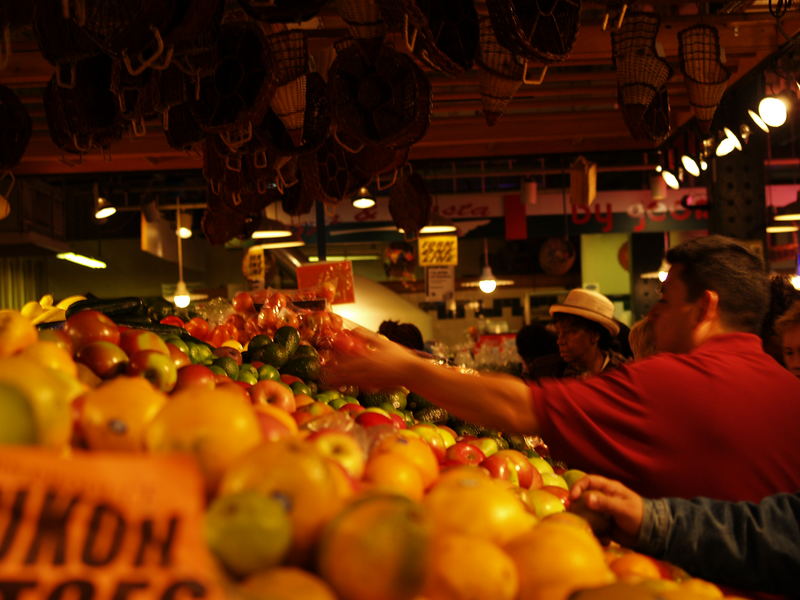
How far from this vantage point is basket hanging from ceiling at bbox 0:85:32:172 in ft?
11.6

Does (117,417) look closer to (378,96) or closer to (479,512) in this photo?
(479,512)

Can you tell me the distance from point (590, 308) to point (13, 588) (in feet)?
14.0

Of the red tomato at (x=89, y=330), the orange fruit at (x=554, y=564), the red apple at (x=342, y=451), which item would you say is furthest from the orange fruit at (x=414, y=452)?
the red tomato at (x=89, y=330)

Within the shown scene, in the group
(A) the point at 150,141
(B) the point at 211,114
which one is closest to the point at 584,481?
(B) the point at 211,114

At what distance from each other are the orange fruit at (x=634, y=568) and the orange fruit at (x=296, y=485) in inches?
22.1

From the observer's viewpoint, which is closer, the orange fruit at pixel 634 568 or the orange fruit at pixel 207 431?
the orange fruit at pixel 207 431

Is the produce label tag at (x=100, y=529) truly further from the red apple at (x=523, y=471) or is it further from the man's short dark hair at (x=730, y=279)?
the man's short dark hair at (x=730, y=279)

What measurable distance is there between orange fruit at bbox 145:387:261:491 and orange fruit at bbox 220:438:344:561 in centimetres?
6

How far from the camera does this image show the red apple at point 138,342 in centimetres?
191

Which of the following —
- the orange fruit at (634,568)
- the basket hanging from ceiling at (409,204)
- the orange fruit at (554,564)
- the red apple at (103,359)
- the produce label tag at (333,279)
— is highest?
the basket hanging from ceiling at (409,204)

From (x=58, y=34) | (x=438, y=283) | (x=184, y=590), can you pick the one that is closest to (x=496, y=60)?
(x=58, y=34)

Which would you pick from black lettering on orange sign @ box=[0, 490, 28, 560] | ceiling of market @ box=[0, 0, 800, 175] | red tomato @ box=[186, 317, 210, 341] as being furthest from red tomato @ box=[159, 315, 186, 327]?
black lettering on orange sign @ box=[0, 490, 28, 560]

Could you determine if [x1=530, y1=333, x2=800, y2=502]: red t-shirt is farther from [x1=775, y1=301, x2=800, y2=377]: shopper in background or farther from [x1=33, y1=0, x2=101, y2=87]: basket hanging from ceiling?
[x1=33, y1=0, x2=101, y2=87]: basket hanging from ceiling

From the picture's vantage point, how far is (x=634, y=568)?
1.27 meters
